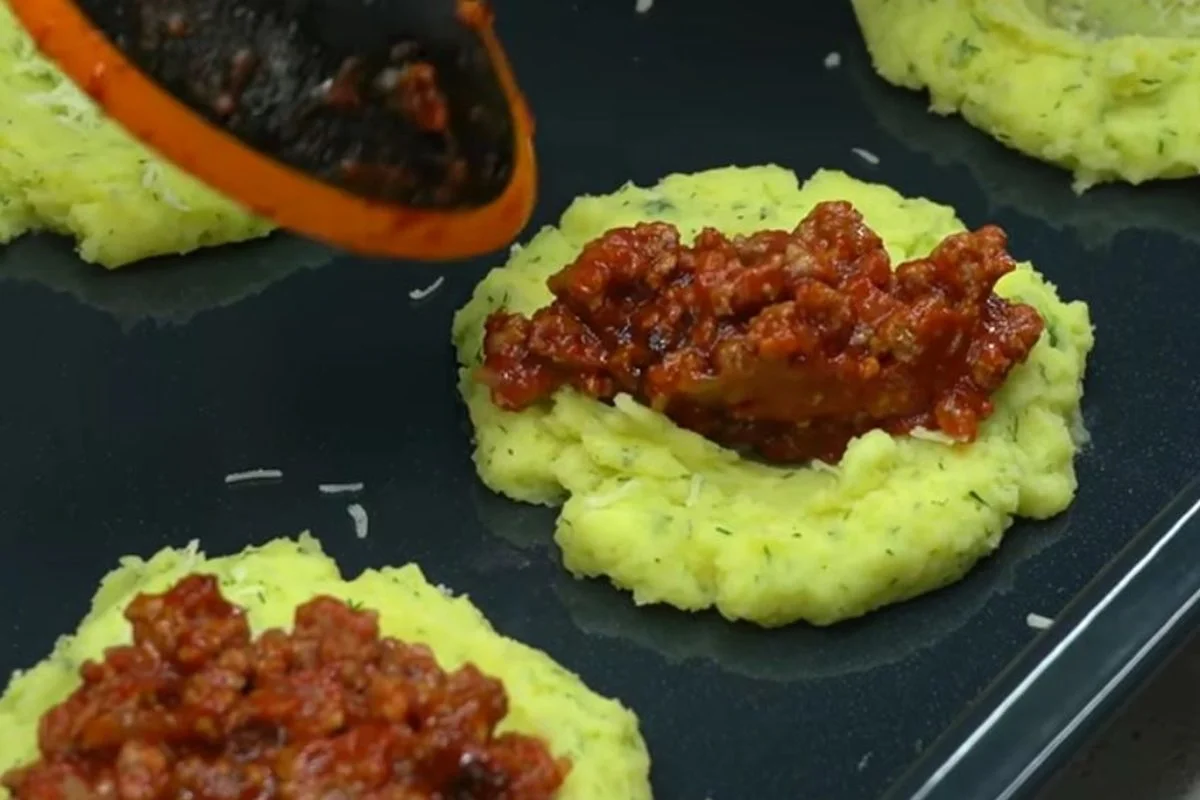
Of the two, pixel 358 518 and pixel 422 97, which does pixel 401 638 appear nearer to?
pixel 358 518

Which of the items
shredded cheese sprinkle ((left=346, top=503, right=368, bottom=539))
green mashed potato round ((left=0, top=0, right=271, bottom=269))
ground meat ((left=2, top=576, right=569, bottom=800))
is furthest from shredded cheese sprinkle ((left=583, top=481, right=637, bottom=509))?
green mashed potato round ((left=0, top=0, right=271, bottom=269))

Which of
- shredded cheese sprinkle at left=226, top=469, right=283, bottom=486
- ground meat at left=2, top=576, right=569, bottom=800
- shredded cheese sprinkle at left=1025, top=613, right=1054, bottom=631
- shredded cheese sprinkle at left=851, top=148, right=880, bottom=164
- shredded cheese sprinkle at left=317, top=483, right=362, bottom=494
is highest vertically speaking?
shredded cheese sprinkle at left=851, top=148, right=880, bottom=164

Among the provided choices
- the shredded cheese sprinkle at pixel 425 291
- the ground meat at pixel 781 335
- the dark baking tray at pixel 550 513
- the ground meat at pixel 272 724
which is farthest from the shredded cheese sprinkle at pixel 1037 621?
the shredded cheese sprinkle at pixel 425 291

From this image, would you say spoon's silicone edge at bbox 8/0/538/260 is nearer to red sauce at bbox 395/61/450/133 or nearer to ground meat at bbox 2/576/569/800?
red sauce at bbox 395/61/450/133

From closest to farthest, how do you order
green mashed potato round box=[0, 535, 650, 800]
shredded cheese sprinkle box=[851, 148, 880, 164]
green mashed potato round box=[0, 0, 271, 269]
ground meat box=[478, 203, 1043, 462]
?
1. green mashed potato round box=[0, 535, 650, 800]
2. ground meat box=[478, 203, 1043, 462]
3. green mashed potato round box=[0, 0, 271, 269]
4. shredded cheese sprinkle box=[851, 148, 880, 164]

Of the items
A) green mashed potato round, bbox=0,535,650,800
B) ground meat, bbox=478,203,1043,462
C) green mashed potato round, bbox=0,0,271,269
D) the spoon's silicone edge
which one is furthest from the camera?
green mashed potato round, bbox=0,0,271,269

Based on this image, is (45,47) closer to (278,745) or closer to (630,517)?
(278,745)

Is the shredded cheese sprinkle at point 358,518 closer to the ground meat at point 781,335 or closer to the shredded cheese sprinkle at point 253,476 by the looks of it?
the shredded cheese sprinkle at point 253,476
